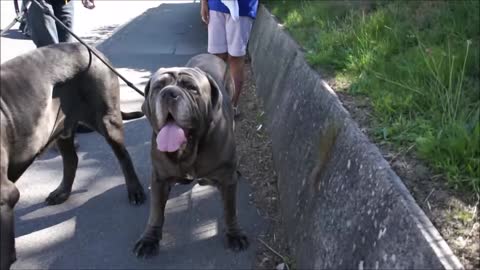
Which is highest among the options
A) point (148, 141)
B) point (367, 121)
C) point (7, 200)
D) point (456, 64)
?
point (456, 64)

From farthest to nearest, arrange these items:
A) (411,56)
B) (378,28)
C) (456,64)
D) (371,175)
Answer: (378,28) < (411,56) < (456,64) < (371,175)

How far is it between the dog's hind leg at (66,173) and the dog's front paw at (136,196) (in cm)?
52

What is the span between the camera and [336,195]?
2521 millimetres

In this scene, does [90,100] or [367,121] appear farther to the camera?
[90,100]

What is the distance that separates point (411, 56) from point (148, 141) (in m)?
2.84

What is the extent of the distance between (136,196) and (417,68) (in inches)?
91.0

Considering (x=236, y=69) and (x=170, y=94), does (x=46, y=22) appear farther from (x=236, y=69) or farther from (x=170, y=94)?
(x=170, y=94)

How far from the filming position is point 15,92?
2.96 metres

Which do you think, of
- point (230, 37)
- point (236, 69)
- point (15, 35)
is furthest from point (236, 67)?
point (15, 35)

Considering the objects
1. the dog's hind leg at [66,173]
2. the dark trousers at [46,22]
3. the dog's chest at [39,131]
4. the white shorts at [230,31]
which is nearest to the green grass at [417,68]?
the white shorts at [230,31]

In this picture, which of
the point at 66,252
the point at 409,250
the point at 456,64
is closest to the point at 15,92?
the point at 66,252

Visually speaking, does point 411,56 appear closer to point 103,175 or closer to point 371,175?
point 371,175

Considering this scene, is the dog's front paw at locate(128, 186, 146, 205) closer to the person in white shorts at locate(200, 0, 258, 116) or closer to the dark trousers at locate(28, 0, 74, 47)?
the person in white shorts at locate(200, 0, 258, 116)

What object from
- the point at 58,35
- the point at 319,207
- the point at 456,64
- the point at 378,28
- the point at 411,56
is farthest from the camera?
the point at 58,35
